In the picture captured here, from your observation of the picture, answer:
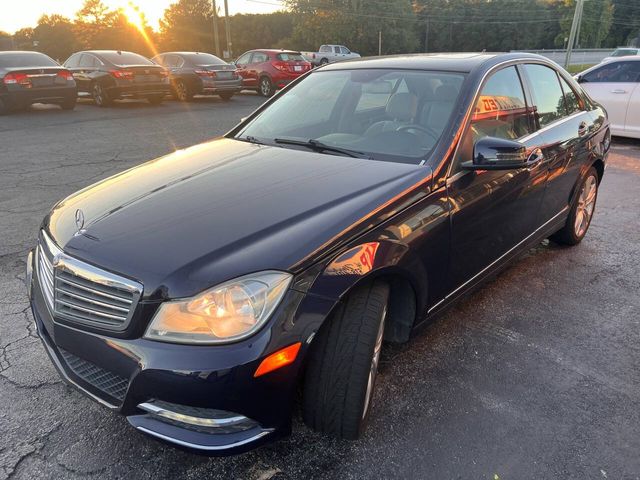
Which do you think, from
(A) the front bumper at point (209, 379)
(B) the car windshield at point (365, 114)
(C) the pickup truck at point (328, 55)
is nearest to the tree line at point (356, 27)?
(C) the pickup truck at point (328, 55)

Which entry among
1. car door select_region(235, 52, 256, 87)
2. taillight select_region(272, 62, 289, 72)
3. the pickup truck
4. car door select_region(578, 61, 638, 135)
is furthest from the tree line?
car door select_region(578, 61, 638, 135)

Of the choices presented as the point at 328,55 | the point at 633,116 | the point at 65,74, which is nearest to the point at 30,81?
the point at 65,74

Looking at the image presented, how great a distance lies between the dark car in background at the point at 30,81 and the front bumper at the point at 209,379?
12.8 meters

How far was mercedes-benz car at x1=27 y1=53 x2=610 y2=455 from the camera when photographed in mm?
1804

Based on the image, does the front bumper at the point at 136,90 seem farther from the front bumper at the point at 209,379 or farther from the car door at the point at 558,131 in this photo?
the front bumper at the point at 209,379

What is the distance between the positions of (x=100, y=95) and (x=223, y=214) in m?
14.3

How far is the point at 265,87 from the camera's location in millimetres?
18016

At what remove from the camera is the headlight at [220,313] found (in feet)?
5.88

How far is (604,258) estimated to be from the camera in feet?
14.1

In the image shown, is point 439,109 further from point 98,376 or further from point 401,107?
point 98,376

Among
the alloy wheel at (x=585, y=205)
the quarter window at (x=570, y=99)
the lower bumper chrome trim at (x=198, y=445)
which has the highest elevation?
the quarter window at (x=570, y=99)

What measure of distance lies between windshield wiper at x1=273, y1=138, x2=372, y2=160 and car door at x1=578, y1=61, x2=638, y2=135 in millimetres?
7817

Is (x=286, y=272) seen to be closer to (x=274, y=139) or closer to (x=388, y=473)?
(x=388, y=473)

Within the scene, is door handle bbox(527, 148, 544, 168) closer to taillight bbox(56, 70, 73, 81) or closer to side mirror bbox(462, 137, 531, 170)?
side mirror bbox(462, 137, 531, 170)
